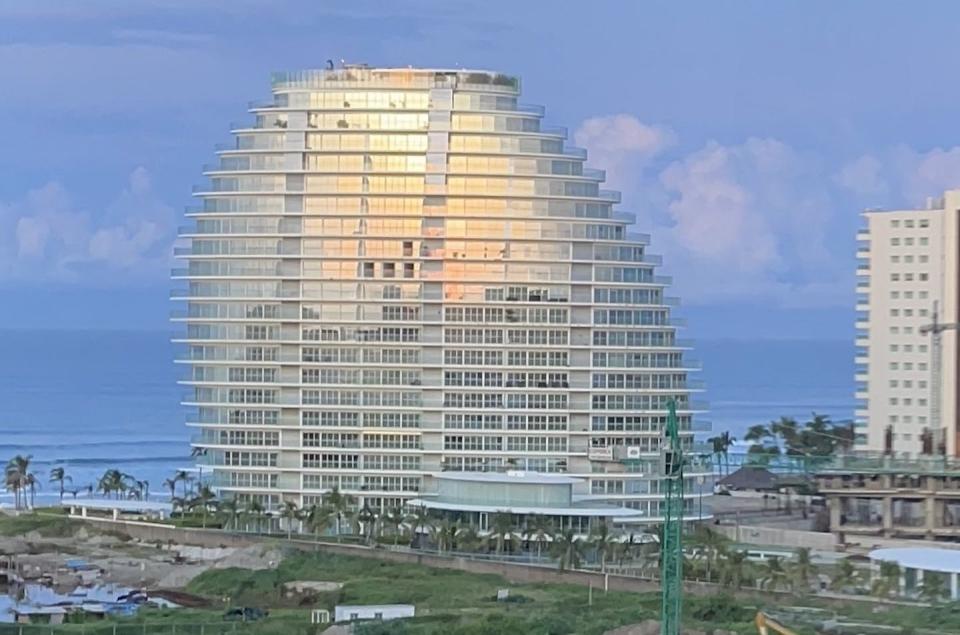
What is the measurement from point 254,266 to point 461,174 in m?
7.93

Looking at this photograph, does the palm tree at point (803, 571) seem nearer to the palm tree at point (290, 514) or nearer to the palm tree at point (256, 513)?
the palm tree at point (290, 514)

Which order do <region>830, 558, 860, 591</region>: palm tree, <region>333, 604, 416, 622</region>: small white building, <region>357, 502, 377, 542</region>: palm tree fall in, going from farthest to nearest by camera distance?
<region>357, 502, 377, 542</region>: palm tree
<region>830, 558, 860, 591</region>: palm tree
<region>333, 604, 416, 622</region>: small white building

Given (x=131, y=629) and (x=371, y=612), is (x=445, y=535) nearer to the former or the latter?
(x=371, y=612)

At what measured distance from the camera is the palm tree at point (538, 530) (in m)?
89.1

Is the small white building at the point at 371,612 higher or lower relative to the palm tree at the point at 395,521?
lower

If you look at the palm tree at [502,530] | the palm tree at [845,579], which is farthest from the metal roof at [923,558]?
the palm tree at [502,530]

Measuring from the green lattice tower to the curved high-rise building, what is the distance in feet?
28.5

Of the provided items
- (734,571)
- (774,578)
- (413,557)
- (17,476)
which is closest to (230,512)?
(413,557)

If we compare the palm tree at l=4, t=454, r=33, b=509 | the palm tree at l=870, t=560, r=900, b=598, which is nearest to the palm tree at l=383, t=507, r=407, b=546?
the palm tree at l=870, t=560, r=900, b=598

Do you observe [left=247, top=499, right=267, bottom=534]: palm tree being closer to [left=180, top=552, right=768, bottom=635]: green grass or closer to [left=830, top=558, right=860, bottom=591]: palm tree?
[left=180, top=552, right=768, bottom=635]: green grass

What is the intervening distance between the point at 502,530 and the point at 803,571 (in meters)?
12.1

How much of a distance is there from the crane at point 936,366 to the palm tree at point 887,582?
22.8 m

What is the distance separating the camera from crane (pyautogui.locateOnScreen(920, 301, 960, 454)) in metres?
103

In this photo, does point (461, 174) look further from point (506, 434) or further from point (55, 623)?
point (55, 623)
